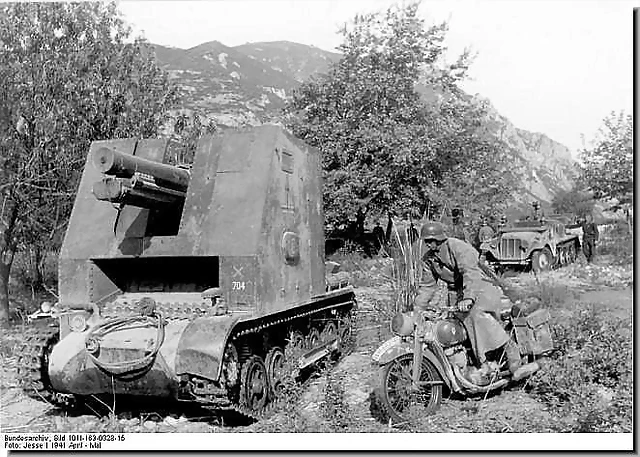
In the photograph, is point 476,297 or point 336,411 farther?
point 476,297

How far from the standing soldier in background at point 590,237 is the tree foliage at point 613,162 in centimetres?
224

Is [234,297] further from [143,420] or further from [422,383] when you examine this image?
[422,383]

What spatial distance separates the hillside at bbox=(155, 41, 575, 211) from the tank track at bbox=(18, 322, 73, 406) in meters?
3.02

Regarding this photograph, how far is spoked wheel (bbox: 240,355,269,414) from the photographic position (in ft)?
19.7

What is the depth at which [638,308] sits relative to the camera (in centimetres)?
551

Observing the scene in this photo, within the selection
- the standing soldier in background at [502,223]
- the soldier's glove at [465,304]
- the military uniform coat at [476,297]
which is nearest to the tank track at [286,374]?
the military uniform coat at [476,297]

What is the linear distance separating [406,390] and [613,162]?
2591 mm

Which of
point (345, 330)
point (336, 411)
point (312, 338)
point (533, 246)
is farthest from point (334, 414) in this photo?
point (533, 246)

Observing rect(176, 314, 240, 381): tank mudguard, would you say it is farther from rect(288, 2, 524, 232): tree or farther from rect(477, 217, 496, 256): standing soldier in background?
rect(288, 2, 524, 232): tree

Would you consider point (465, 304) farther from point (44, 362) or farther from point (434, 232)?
point (44, 362)

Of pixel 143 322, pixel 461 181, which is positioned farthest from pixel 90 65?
pixel 461 181

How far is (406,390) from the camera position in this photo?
18.9 feet

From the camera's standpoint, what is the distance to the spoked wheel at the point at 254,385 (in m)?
5.99

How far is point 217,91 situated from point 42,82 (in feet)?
9.58
